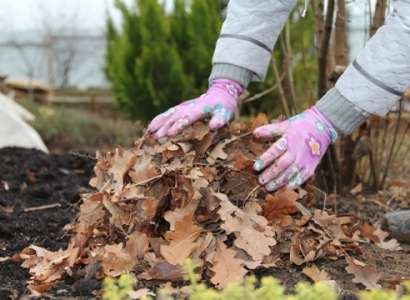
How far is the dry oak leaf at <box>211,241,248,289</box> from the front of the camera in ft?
6.33

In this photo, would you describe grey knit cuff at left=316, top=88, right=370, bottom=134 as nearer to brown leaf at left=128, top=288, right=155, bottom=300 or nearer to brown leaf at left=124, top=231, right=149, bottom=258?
brown leaf at left=124, top=231, right=149, bottom=258

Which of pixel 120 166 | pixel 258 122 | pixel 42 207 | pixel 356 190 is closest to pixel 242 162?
pixel 258 122

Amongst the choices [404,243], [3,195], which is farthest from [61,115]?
[404,243]

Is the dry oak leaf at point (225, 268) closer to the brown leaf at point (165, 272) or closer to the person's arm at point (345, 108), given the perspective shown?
the brown leaf at point (165, 272)

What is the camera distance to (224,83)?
2332 millimetres

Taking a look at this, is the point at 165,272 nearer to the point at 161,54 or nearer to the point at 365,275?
the point at 365,275

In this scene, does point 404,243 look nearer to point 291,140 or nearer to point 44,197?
point 291,140

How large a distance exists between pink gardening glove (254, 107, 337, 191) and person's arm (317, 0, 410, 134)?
0.04 metres

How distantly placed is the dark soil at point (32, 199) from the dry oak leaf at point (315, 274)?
2.21 feet

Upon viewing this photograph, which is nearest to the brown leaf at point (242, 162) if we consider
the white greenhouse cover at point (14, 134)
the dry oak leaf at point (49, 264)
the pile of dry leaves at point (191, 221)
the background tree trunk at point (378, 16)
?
the pile of dry leaves at point (191, 221)

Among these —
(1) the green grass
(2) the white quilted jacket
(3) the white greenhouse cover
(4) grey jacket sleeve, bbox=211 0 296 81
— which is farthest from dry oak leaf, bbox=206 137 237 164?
(1) the green grass

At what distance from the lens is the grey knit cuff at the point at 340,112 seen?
2.12 metres

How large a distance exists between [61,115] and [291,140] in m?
6.27

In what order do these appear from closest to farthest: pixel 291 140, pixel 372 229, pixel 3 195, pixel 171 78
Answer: pixel 291 140 → pixel 372 229 → pixel 3 195 → pixel 171 78
